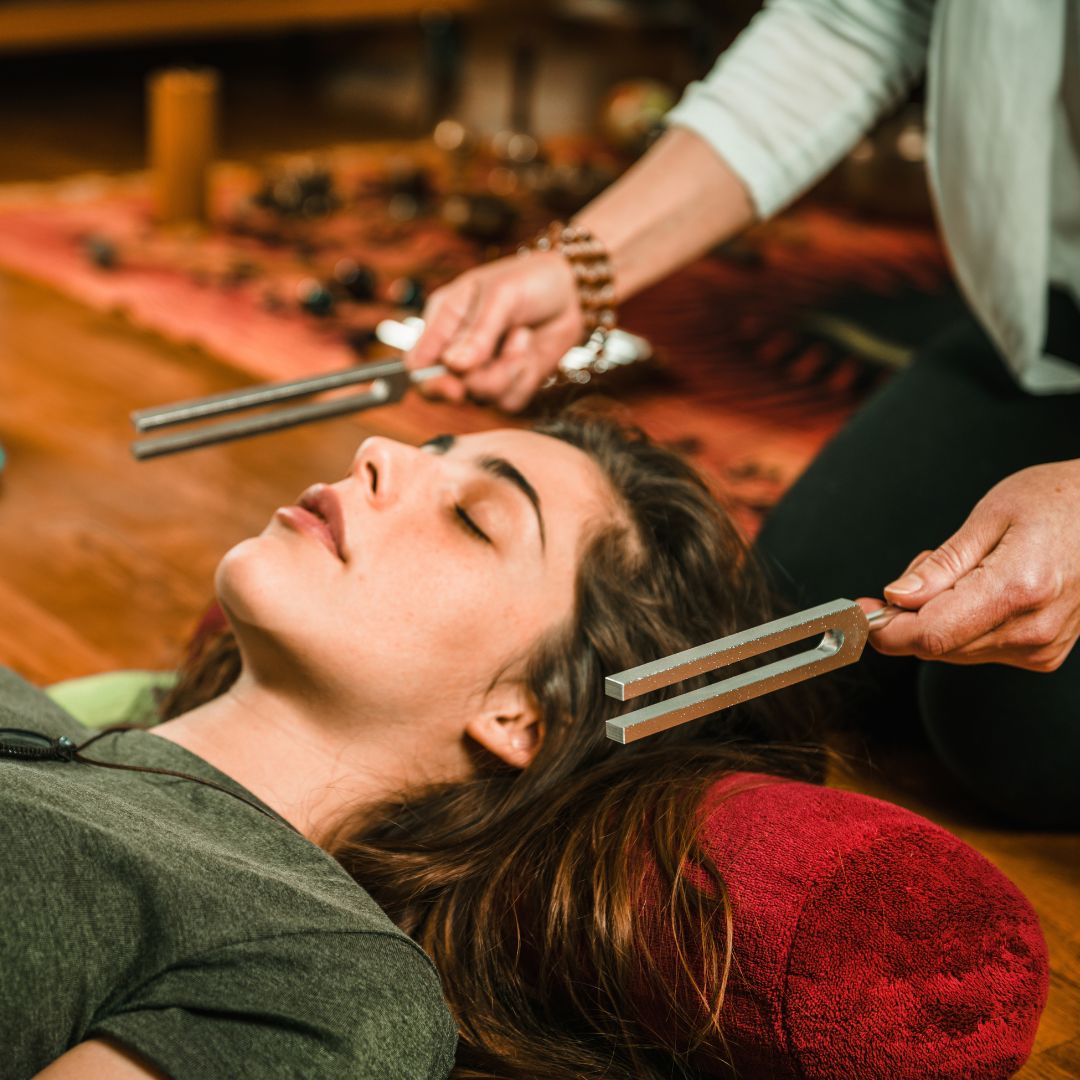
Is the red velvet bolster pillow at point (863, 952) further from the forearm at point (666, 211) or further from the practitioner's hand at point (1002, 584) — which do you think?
the forearm at point (666, 211)

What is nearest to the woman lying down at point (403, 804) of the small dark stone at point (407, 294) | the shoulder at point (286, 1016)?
the shoulder at point (286, 1016)

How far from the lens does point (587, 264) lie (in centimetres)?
165

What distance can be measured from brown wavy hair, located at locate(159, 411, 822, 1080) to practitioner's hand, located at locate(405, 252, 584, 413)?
0.59 feet

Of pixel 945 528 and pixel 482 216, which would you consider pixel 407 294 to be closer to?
pixel 482 216

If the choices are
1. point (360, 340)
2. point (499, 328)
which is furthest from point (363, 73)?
point (499, 328)

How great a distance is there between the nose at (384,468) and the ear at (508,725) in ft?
0.62

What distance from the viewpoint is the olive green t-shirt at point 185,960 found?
0.94 m

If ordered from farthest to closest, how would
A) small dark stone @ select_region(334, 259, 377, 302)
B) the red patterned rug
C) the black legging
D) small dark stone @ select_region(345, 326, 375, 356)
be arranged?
small dark stone @ select_region(334, 259, 377, 302) < small dark stone @ select_region(345, 326, 375, 356) < the red patterned rug < the black legging

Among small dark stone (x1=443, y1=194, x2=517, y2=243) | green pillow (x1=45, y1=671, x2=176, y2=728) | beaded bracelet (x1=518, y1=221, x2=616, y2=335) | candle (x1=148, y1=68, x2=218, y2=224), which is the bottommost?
green pillow (x1=45, y1=671, x2=176, y2=728)

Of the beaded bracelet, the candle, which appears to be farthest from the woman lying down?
the candle

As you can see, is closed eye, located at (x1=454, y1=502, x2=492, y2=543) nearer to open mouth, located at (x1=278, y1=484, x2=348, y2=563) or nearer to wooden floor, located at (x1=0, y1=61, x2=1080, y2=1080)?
open mouth, located at (x1=278, y1=484, x2=348, y2=563)

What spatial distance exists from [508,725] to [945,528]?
58cm

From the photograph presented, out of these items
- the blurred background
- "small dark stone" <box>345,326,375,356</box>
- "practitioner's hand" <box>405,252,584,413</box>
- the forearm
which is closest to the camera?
"practitioner's hand" <box>405,252,584,413</box>

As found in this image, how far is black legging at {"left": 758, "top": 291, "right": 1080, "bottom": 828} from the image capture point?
4.79ft
